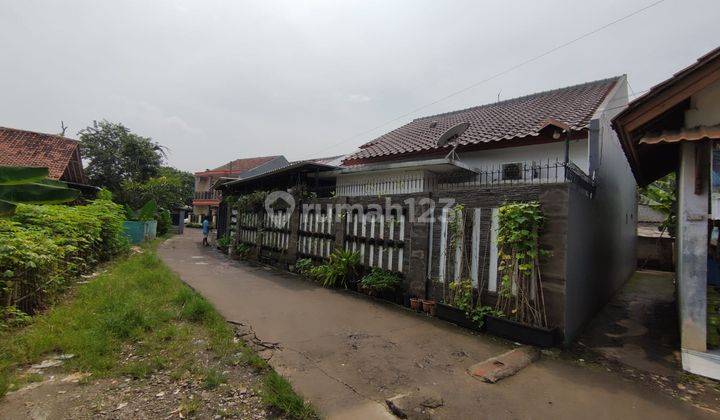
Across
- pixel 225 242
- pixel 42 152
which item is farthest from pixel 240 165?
pixel 225 242

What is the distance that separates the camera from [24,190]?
18.1 feet

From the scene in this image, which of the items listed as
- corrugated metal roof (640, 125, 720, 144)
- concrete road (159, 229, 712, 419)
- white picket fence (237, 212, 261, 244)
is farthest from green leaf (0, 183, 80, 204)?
corrugated metal roof (640, 125, 720, 144)

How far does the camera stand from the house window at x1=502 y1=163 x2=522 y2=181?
7258 millimetres

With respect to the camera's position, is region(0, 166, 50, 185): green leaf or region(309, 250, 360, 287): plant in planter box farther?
region(309, 250, 360, 287): plant in planter box

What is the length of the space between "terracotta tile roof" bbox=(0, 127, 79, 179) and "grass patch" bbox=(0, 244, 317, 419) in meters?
15.0

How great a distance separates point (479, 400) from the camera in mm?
2934

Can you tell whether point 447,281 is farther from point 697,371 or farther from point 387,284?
point 697,371

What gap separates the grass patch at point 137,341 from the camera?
3.09 meters

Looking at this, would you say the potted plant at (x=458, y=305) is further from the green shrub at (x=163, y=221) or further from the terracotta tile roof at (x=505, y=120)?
the green shrub at (x=163, y=221)

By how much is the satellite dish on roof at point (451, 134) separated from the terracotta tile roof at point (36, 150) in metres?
17.7

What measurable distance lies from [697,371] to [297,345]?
174 inches

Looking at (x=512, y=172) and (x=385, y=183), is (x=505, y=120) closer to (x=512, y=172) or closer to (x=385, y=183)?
(x=512, y=172)

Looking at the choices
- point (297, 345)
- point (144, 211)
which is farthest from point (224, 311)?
point (144, 211)

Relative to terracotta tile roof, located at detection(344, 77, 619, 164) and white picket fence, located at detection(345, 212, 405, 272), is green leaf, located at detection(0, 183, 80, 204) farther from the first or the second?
terracotta tile roof, located at detection(344, 77, 619, 164)
